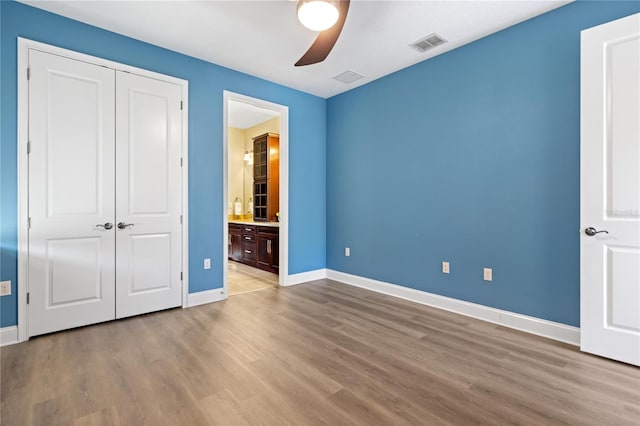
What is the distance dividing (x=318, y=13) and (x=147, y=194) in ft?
8.00

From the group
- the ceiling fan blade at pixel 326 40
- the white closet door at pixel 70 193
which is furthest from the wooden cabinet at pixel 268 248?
the ceiling fan blade at pixel 326 40

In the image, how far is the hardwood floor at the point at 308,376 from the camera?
1.68 m

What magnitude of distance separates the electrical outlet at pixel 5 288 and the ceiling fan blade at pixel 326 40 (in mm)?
3022

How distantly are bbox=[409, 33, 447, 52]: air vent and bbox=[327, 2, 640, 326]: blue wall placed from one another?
0.89ft

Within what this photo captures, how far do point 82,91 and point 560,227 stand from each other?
4394 mm

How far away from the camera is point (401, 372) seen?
211 cm

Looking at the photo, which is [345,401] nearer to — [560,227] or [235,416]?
[235,416]

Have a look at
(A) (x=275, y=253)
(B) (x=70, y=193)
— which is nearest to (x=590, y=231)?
(A) (x=275, y=253)

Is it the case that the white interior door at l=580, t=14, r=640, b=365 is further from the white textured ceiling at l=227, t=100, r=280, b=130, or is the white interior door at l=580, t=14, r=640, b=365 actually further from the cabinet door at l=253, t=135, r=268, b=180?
the cabinet door at l=253, t=135, r=268, b=180

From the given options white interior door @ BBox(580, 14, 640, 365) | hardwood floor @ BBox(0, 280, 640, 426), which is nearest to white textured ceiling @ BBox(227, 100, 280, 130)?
hardwood floor @ BBox(0, 280, 640, 426)

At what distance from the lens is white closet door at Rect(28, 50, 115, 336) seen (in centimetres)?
266

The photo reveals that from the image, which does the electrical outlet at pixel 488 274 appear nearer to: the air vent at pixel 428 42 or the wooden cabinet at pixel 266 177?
the air vent at pixel 428 42

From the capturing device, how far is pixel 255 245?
5.52 metres

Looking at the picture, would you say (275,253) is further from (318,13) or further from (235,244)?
(318,13)
